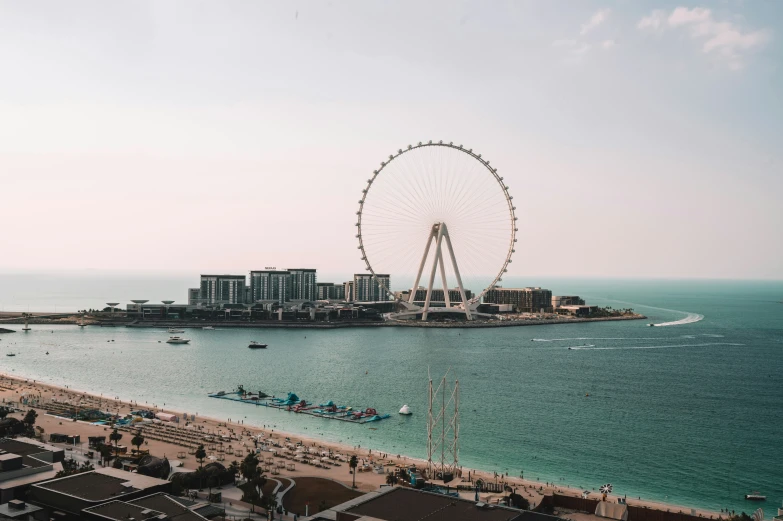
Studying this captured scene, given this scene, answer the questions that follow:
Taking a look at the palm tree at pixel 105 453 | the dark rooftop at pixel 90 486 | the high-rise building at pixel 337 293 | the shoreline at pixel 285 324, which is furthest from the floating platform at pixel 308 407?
the high-rise building at pixel 337 293

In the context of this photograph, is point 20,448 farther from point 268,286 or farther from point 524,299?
point 524,299

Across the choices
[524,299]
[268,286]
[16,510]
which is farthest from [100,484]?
[524,299]

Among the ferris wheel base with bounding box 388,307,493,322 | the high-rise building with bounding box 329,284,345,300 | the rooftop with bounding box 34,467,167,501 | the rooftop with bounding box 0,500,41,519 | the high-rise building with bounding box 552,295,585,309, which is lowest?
the rooftop with bounding box 0,500,41,519

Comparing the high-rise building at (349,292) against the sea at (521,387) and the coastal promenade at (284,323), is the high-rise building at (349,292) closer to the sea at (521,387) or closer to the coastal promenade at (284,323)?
the coastal promenade at (284,323)

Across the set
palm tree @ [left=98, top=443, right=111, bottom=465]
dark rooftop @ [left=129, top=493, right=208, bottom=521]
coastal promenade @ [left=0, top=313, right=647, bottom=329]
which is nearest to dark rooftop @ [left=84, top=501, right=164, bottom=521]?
dark rooftop @ [left=129, top=493, right=208, bottom=521]

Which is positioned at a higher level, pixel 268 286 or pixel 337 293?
pixel 268 286

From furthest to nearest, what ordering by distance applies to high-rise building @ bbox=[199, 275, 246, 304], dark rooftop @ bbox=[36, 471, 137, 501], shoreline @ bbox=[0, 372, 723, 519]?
high-rise building @ bbox=[199, 275, 246, 304]
shoreline @ bbox=[0, 372, 723, 519]
dark rooftop @ bbox=[36, 471, 137, 501]

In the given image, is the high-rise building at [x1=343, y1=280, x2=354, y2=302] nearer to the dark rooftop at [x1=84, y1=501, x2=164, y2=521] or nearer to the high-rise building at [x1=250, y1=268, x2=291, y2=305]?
the high-rise building at [x1=250, y1=268, x2=291, y2=305]
